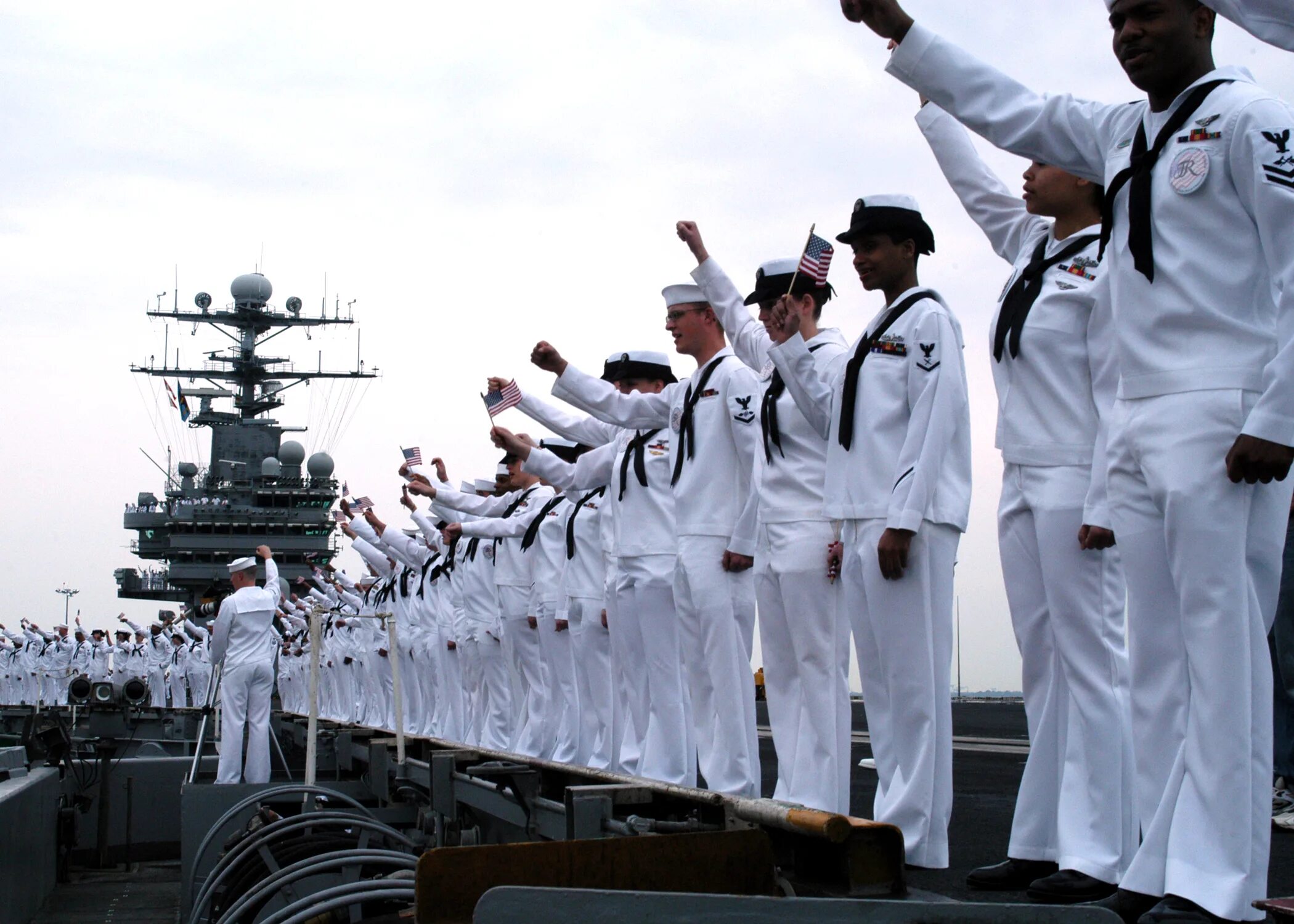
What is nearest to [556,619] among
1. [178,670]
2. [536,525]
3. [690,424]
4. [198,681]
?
[536,525]

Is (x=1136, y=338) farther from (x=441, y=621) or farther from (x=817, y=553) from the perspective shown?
(x=441, y=621)

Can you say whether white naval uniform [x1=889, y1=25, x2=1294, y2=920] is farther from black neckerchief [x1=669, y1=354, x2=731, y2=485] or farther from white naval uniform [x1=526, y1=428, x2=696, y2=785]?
white naval uniform [x1=526, y1=428, x2=696, y2=785]

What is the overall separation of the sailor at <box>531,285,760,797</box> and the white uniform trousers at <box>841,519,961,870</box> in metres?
1.51

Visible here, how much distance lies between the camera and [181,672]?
40.7 metres

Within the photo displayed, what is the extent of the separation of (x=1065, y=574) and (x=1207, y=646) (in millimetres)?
826

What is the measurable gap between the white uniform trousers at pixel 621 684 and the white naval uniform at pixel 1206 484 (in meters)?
4.15

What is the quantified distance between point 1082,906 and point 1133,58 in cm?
186

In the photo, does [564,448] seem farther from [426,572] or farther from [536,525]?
[426,572]

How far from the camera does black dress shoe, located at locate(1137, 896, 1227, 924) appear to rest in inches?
105

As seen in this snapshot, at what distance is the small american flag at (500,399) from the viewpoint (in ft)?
24.7

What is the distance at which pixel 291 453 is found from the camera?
42844 mm

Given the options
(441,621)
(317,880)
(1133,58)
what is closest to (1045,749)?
(1133,58)

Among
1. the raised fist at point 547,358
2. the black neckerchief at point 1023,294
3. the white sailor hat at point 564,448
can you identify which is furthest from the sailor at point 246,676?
the black neckerchief at point 1023,294

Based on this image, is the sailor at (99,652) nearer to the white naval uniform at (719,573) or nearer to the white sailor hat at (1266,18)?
the white naval uniform at (719,573)
